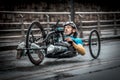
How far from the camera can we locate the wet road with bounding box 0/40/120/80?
26.4ft

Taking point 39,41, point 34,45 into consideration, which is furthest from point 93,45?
point 34,45

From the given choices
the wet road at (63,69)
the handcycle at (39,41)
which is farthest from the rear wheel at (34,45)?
the wet road at (63,69)

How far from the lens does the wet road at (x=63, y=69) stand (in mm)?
8039

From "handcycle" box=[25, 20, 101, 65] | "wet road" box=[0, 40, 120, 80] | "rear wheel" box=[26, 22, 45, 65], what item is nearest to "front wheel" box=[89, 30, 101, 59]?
"wet road" box=[0, 40, 120, 80]

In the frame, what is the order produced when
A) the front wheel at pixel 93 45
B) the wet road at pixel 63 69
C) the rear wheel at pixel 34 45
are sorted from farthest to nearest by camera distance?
the front wheel at pixel 93 45
the rear wheel at pixel 34 45
the wet road at pixel 63 69

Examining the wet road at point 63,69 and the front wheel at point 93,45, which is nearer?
the wet road at point 63,69

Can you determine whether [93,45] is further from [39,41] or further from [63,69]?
[63,69]

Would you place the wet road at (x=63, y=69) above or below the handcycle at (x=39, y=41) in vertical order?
below

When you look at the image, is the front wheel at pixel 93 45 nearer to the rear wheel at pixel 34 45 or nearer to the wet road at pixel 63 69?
the wet road at pixel 63 69

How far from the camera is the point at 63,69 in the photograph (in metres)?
8.97

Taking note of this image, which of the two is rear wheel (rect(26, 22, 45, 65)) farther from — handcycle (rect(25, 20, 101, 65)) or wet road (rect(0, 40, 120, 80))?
wet road (rect(0, 40, 120, 80))

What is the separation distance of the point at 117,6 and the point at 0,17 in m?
15.5

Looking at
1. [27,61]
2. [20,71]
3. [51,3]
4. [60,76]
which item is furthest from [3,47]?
[51,3]

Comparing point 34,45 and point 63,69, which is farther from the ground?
point 34,45
